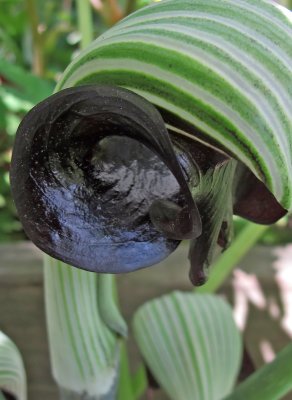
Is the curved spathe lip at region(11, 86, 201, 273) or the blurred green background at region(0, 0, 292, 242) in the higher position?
the blurred green background at region(0, 0, 292, 242)

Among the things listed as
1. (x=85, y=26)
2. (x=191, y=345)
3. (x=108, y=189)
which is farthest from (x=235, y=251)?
(x=108, y=189)

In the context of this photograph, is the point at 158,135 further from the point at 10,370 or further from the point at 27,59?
the point at 27,59

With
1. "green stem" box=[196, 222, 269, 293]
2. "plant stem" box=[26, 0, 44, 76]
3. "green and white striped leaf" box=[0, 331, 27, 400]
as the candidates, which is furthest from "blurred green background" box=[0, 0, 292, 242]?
"green and white striped leaf" box=[0, 331, 27, 400]

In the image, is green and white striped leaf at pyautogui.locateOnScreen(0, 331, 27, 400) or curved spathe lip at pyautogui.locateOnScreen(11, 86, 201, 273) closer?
curved spathe lip at pyautogui.locateOnScreen(11, 86, 201, 273)

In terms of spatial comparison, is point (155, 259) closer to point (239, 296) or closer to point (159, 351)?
point (159, 351)

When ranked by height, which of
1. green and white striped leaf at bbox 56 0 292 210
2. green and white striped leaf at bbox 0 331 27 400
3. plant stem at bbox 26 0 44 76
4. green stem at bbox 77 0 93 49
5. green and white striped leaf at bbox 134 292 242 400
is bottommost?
green and white striped leaf at bbox 134 292 242 400

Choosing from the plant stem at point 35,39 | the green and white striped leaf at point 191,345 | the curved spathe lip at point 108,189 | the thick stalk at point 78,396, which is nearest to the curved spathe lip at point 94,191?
the curved spathe lip at point 108,189

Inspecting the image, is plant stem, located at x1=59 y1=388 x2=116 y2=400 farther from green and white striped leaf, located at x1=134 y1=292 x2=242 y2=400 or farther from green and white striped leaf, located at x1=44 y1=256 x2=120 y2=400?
green and white striped leaf, located at x1=134 y1=292 x2=242 y2=400
